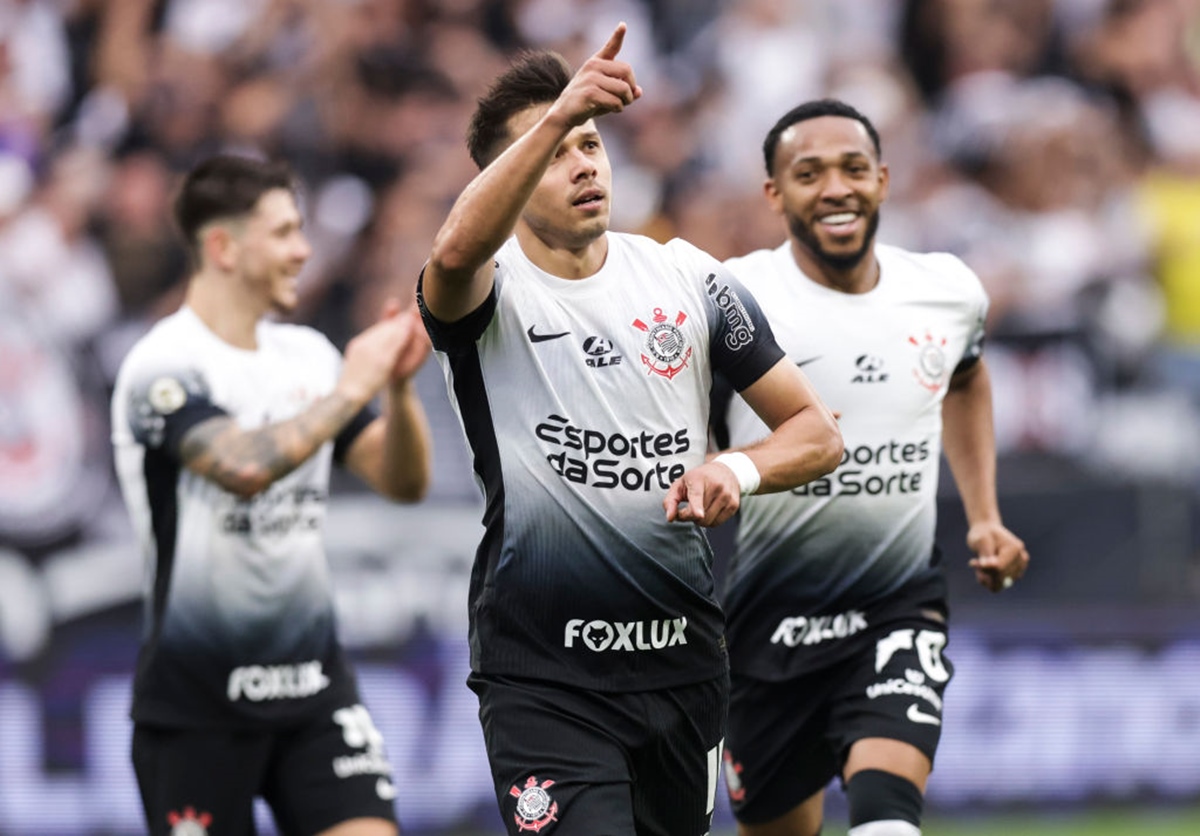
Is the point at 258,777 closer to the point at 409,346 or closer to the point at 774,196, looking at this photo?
the point at 409,346

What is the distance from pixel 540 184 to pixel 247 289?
2638 mm

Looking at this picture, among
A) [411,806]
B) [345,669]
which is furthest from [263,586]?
[411,806]

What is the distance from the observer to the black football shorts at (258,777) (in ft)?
22.2

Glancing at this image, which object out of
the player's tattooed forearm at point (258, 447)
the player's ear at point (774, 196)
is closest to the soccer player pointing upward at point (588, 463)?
the player's tattooed forearm at point (258, 447)

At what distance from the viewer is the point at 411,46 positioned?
44.5ft

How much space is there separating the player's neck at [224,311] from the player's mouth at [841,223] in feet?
7.79

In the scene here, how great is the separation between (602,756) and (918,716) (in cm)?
181

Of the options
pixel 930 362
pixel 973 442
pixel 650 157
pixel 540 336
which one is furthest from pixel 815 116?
→ pixel 650 157

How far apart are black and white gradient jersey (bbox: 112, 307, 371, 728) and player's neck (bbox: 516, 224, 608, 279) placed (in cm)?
213

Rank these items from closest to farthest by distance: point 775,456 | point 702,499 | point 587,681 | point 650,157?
point 702,499 < point 775,456 < point 587,681 < point 650,157

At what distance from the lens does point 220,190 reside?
7.66 metres

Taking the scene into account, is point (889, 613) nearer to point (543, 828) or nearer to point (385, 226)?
point (543, 828)

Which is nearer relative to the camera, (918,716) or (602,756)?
(602,756)

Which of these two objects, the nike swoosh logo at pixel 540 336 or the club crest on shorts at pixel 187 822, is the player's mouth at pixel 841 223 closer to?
the nike swoosh logo at pixel 540 336
